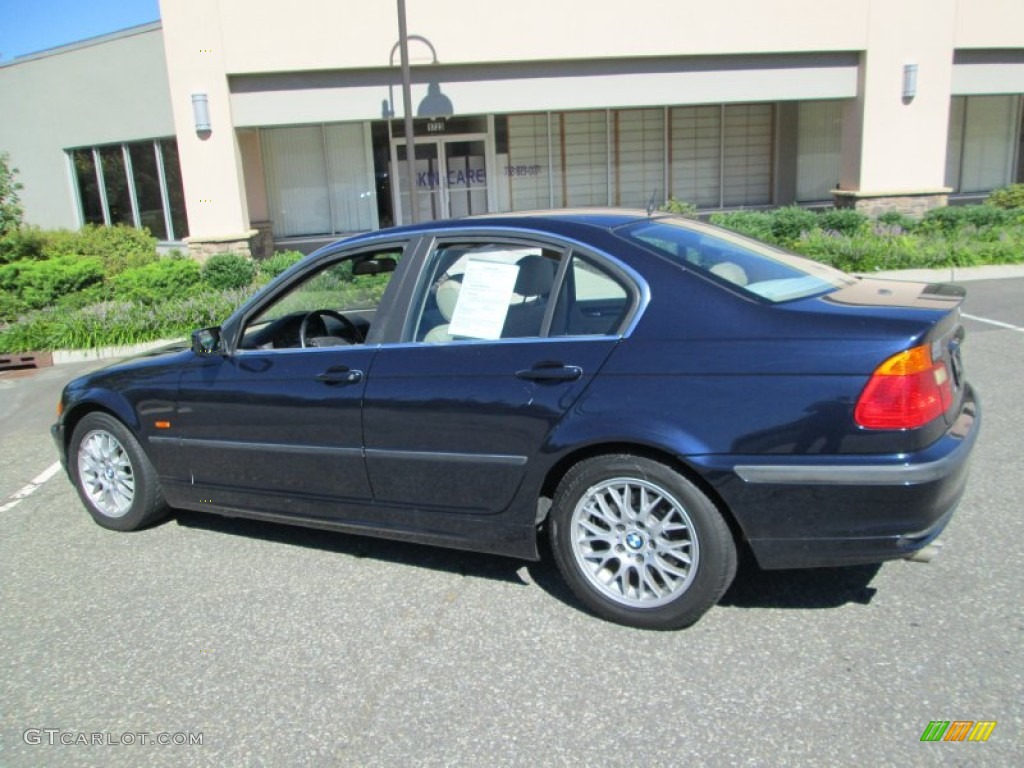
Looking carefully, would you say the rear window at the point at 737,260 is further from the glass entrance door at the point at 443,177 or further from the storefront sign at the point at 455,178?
the storefront sign at the point at 455,178

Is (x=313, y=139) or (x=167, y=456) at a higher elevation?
(x=313, y=139)

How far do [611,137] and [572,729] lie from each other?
1784 cm

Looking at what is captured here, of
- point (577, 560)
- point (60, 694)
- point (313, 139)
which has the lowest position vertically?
point (60, 694)

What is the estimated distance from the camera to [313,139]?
Answer: 17938mm

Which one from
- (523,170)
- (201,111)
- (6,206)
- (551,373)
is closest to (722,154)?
(523,170)

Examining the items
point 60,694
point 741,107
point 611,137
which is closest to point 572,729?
point 60,694

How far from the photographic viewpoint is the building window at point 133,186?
686 inches

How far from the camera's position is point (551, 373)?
360 centimetres

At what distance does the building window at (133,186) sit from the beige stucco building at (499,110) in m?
0.05

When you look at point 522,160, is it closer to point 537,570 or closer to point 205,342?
point 205,342

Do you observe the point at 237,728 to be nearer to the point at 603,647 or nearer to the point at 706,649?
the point at 603,647

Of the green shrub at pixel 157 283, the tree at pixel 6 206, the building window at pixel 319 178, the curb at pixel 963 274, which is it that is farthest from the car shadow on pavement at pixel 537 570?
the building window at pixel 319 178

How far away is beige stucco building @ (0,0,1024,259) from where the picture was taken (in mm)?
14656

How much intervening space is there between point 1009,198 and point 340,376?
17.2 m
